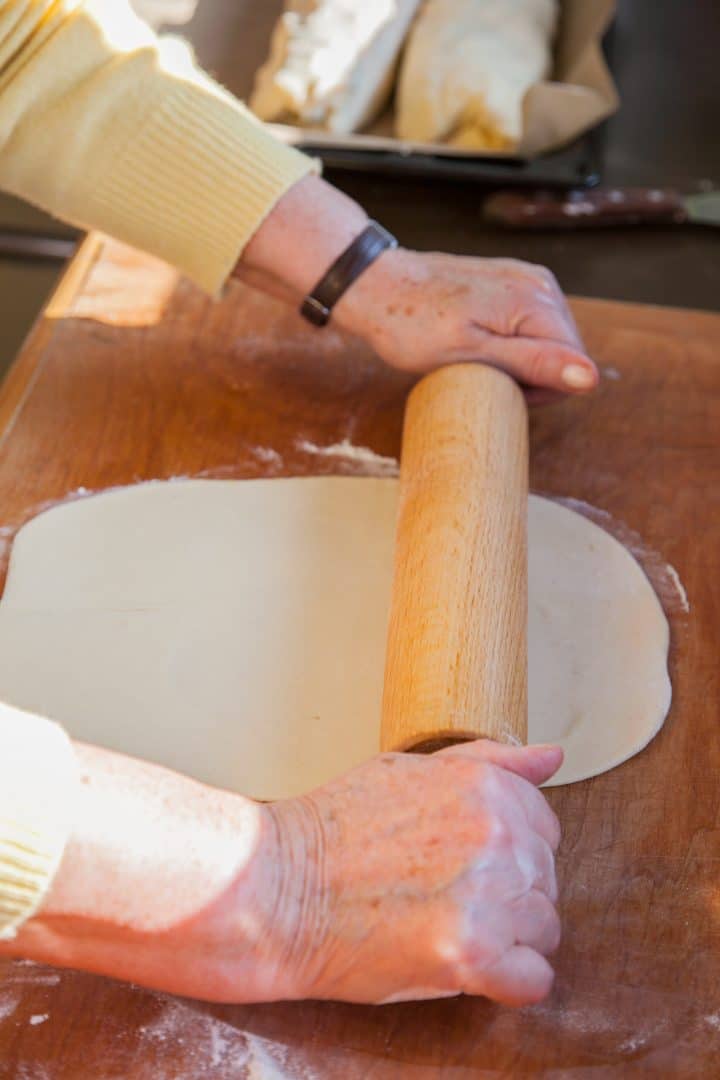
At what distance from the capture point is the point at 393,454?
60.4 inches

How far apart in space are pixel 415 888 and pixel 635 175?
68.8 inches

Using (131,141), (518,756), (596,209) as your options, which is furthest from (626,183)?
(518,756)

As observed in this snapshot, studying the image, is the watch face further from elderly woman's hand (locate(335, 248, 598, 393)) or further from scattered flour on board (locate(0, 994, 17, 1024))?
scattered flour on board (locate(0, 994, 17, 1024))

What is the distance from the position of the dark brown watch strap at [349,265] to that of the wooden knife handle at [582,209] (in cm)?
60

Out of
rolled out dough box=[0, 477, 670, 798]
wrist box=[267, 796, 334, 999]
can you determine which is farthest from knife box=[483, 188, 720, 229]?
wrist box=[267, 796, 334, 999]

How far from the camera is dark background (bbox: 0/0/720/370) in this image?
6.61 feet

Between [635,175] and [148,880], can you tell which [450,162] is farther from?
[148,880]

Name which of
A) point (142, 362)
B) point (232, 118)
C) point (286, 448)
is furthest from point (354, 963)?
point (232, 118)

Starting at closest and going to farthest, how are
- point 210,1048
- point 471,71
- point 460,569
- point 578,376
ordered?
point 210,1048
point 460,569
point 578,376
point 471,71

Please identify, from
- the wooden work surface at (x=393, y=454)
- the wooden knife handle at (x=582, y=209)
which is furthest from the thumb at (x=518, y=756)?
the wooden knife handle at (x=582, y=209)

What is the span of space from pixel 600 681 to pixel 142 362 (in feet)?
2.70

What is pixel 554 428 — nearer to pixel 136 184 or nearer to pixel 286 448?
pixel 286 448

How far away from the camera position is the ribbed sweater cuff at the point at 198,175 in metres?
1.48

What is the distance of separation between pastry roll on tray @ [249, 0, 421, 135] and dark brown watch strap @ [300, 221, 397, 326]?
2.50 feet
